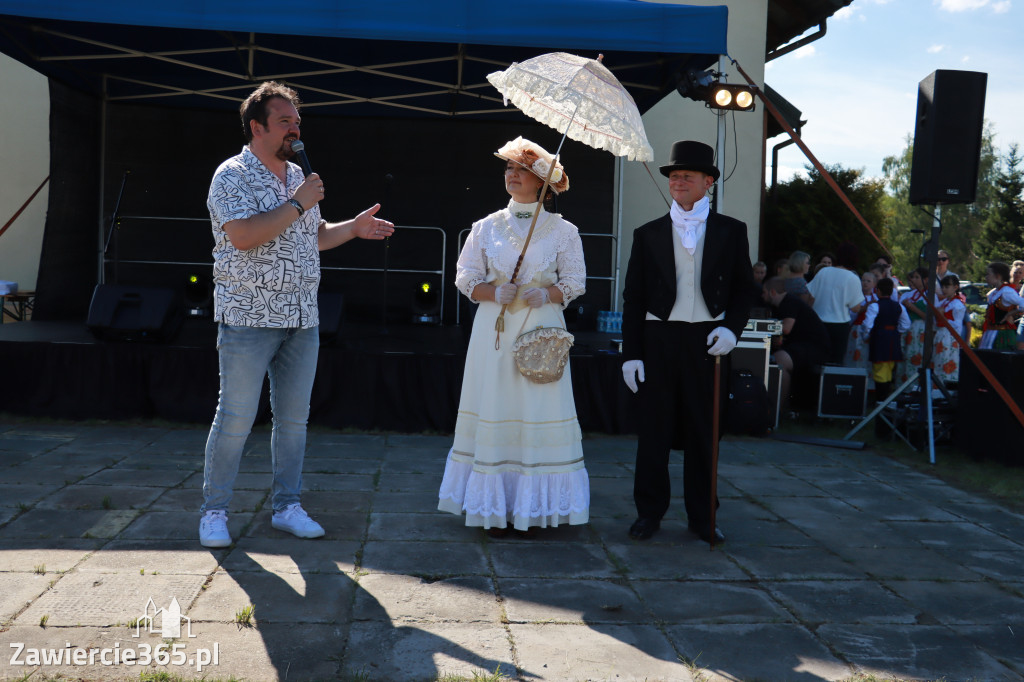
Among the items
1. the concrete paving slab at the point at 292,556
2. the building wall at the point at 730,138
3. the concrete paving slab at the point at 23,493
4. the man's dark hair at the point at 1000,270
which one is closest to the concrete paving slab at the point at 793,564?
the concrete paving slab at the point at 292,556

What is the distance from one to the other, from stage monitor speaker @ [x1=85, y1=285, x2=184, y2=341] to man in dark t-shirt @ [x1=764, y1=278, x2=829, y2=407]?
5.09m

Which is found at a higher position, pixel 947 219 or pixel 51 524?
pixel 947 219

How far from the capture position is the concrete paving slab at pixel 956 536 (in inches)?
156

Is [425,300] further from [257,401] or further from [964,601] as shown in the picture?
[964,601]

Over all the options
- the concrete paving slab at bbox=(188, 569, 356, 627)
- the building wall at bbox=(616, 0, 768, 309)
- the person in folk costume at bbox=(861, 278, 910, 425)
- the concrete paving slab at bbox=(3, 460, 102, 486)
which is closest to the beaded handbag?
the concrete paving slab at bbox=(188, 569, 356, 627)

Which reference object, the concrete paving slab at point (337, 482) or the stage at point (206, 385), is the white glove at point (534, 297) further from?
the stage at point (206, 385)

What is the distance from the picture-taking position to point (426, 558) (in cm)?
342

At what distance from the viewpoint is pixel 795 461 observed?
19.1 ft

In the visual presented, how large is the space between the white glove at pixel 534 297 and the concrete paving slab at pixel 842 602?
4.78 ft

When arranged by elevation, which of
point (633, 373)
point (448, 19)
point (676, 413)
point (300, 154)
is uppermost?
point (448, 19)

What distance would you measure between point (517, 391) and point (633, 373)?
526mm

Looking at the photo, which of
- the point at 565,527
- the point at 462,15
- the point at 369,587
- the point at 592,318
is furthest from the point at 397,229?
the point at 369,587

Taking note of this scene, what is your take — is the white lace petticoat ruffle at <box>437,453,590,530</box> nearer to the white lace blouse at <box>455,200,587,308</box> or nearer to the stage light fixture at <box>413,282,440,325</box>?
the white lace blouse at <box>455,200,587,308</box>

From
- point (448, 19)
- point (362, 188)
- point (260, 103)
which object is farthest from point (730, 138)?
point (260, 103)
